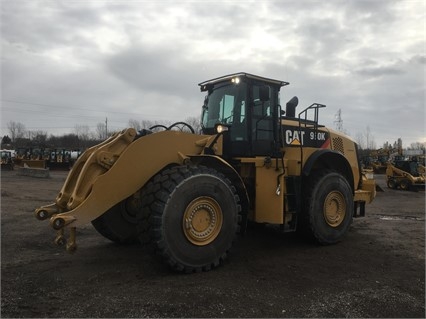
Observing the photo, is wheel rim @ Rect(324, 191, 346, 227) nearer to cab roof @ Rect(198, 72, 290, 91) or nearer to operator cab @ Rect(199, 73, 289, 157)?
operator cab @ Rect(199, 73, 289, 157)

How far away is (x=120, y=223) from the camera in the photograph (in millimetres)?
6953

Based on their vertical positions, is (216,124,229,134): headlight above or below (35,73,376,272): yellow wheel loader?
above

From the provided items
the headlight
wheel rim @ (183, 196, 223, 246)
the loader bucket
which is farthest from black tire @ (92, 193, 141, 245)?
the headlight

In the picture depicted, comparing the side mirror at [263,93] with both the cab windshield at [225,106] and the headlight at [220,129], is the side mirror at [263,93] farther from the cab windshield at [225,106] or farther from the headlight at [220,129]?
the headlight at [220,129]

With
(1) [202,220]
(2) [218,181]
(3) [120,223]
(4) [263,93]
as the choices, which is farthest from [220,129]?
(3) [120,223]

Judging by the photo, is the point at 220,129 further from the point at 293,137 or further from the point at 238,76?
the point at 293,137

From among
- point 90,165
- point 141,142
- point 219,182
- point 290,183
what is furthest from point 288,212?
point 90,165

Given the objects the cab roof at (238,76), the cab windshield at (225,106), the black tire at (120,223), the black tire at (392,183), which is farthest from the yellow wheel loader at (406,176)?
the black tire at (120,223)

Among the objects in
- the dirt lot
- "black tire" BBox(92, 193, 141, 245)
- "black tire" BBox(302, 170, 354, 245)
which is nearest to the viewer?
the dirt lot

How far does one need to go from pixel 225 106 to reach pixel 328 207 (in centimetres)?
262

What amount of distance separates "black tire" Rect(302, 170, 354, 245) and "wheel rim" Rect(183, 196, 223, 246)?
220 cm

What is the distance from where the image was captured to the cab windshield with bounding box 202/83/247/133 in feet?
22.8

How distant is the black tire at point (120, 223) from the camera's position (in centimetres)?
684

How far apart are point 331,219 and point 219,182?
2.94 m
